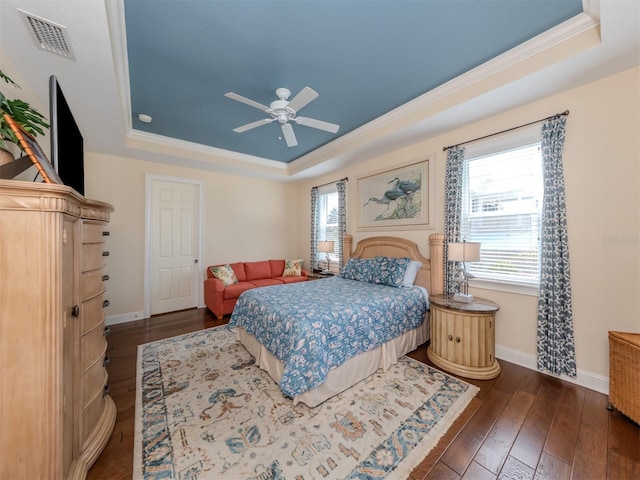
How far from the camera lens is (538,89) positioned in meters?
2.26

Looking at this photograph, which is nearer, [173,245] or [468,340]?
[468,340]

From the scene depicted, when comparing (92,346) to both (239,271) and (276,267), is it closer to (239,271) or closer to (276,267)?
(239,271)

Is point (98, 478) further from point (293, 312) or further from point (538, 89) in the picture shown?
point (538, 89)

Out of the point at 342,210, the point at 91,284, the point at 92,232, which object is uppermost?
the point at 342,210

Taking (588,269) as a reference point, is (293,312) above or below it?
below

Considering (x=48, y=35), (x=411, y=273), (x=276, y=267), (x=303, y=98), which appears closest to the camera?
(x=48, y=35)

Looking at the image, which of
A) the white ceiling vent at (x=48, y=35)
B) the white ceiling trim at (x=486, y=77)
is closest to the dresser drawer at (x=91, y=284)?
the white ceiling vent at (x=48, y=35)

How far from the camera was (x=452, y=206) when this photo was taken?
3.00m

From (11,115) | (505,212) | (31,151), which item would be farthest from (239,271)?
(505,212)

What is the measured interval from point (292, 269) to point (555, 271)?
13.3 ft

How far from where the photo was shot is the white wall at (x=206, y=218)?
151 inches

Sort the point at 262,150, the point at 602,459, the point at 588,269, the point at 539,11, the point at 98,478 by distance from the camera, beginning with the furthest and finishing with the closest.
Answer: the point at 262,150, the point at 588,269, the point at 539,11, the point at 602,459, the point at 98,478

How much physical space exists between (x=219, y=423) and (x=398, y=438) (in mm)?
1268

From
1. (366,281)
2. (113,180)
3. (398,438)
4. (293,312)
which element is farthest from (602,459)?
(113,180)
